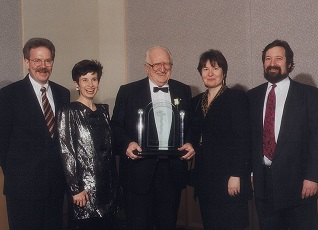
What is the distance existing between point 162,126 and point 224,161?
1.65 ft

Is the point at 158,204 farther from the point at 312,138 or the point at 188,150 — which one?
the point at 312,138

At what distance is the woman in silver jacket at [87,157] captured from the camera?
9.91ft

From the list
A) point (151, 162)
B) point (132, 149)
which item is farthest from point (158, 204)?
point (132, 149)

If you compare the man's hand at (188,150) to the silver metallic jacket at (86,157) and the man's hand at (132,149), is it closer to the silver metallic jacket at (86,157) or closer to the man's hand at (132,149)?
the man's hand at (132,149)

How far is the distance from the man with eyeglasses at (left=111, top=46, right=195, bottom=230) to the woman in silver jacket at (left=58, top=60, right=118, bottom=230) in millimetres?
141

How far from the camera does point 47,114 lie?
3240 mm

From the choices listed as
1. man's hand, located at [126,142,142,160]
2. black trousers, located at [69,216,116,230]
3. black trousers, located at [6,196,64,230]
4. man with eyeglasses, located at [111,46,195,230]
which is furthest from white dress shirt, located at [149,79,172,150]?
black trousers, located at [6,196,64,230]

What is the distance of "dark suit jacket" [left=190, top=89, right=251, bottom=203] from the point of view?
10.2ft

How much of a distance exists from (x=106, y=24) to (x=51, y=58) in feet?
8.59

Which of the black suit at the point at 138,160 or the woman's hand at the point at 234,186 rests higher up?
the black suit at the point at 138,160

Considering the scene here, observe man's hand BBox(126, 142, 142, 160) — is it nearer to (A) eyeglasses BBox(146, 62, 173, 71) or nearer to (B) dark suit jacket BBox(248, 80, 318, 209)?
(A) eyeglasses BBox(146, 62, 173, 71)

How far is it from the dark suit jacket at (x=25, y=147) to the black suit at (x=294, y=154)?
1462 millimetres

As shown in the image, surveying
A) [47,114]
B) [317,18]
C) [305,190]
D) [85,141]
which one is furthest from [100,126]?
[317,18]

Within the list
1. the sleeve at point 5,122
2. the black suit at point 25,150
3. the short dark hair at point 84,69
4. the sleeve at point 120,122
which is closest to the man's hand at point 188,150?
the sleeve at point 120,122
